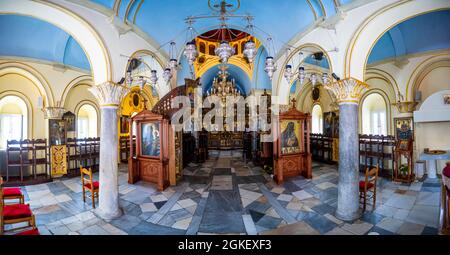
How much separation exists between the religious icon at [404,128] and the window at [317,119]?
4.85 metres

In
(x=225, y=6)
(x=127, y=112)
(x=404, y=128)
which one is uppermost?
(x=225, y=6)

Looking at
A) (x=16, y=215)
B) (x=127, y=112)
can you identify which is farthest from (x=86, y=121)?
(x=16, y=215)

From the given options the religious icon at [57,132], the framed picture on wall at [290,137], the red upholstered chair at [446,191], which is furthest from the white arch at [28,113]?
the red upholstered chair at [446,191]

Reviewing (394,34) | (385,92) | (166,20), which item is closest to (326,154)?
(385,92)

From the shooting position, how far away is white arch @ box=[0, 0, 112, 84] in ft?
12.7

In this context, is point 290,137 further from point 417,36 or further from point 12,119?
point 12,119

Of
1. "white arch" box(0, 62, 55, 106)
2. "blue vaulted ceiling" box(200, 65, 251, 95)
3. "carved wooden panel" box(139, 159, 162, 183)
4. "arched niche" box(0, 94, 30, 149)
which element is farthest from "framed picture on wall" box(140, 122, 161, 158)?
"blue vaulted ceiling" box(200, 65, 251, 95)

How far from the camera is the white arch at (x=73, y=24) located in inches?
152

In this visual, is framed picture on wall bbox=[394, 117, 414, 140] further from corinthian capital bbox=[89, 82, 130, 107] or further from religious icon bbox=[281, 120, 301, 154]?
corinthian capital bbox=[89, 82, 130, 107]

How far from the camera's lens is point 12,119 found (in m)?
8.59

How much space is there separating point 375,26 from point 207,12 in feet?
15.4

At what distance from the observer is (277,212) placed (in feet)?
15.5
